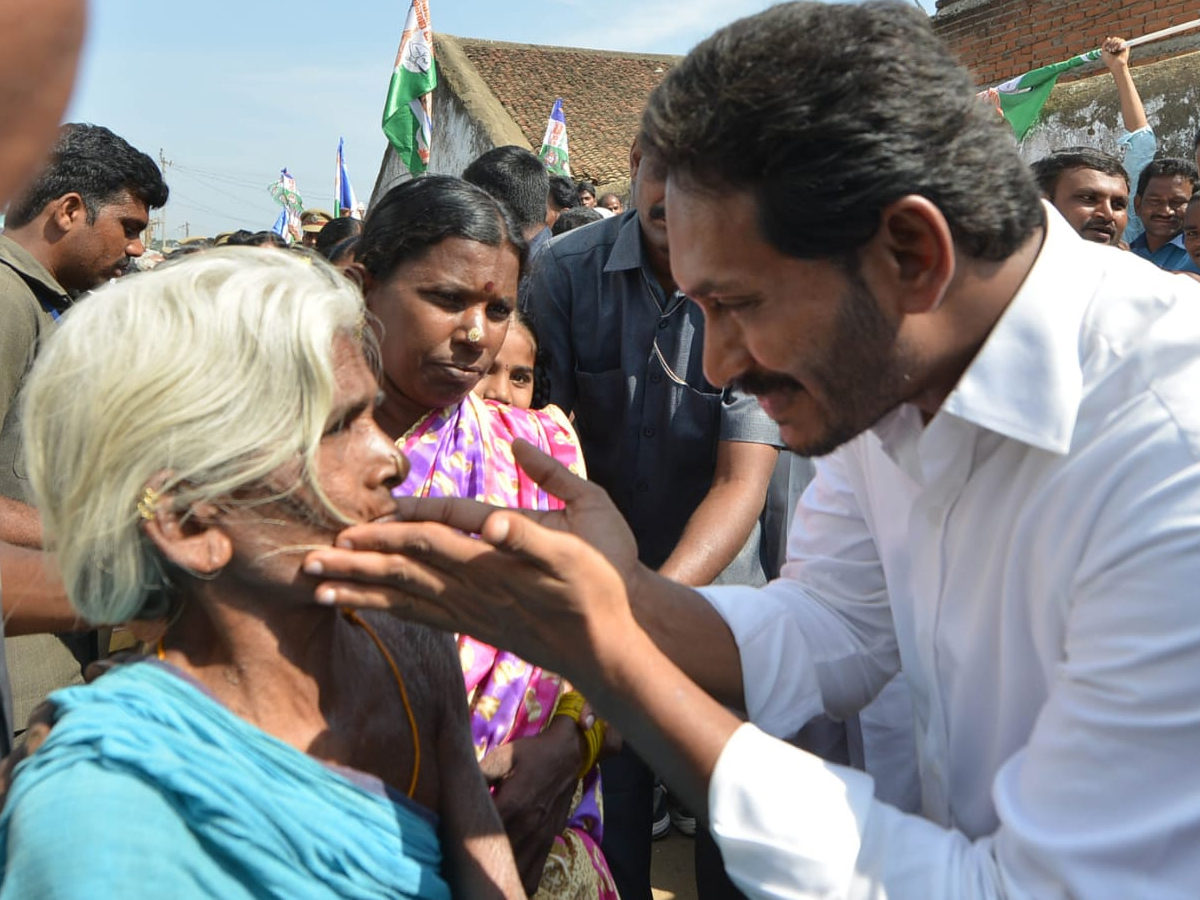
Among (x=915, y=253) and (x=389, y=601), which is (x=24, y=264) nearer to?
(x=389, y=601)

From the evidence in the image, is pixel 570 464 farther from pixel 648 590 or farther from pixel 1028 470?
pixel 1028 470

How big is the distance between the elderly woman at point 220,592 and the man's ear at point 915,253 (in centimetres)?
96

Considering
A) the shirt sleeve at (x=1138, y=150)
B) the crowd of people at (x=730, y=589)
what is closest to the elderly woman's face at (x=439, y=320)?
the crowd of people at (x=730, y=589)

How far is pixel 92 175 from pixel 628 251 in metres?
2.36

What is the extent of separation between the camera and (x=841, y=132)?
1.65 metres

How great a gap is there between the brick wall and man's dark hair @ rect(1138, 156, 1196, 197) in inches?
209

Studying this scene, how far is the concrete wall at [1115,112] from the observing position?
26.2ft

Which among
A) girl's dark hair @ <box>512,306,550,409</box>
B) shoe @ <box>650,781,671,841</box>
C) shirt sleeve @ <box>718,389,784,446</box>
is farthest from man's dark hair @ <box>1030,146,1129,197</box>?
shoe @ <box>650,781,671,841</box>

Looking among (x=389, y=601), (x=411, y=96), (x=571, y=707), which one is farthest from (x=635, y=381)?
(x=411, y=96)

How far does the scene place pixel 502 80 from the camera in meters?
27.5

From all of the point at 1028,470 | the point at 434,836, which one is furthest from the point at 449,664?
the point at 1028,470

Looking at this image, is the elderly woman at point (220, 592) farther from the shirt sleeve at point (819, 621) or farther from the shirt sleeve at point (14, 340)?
the shirt sleeve at point (14, 340)

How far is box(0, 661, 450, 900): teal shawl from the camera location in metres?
1.44

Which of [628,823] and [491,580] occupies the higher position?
[491,580]
